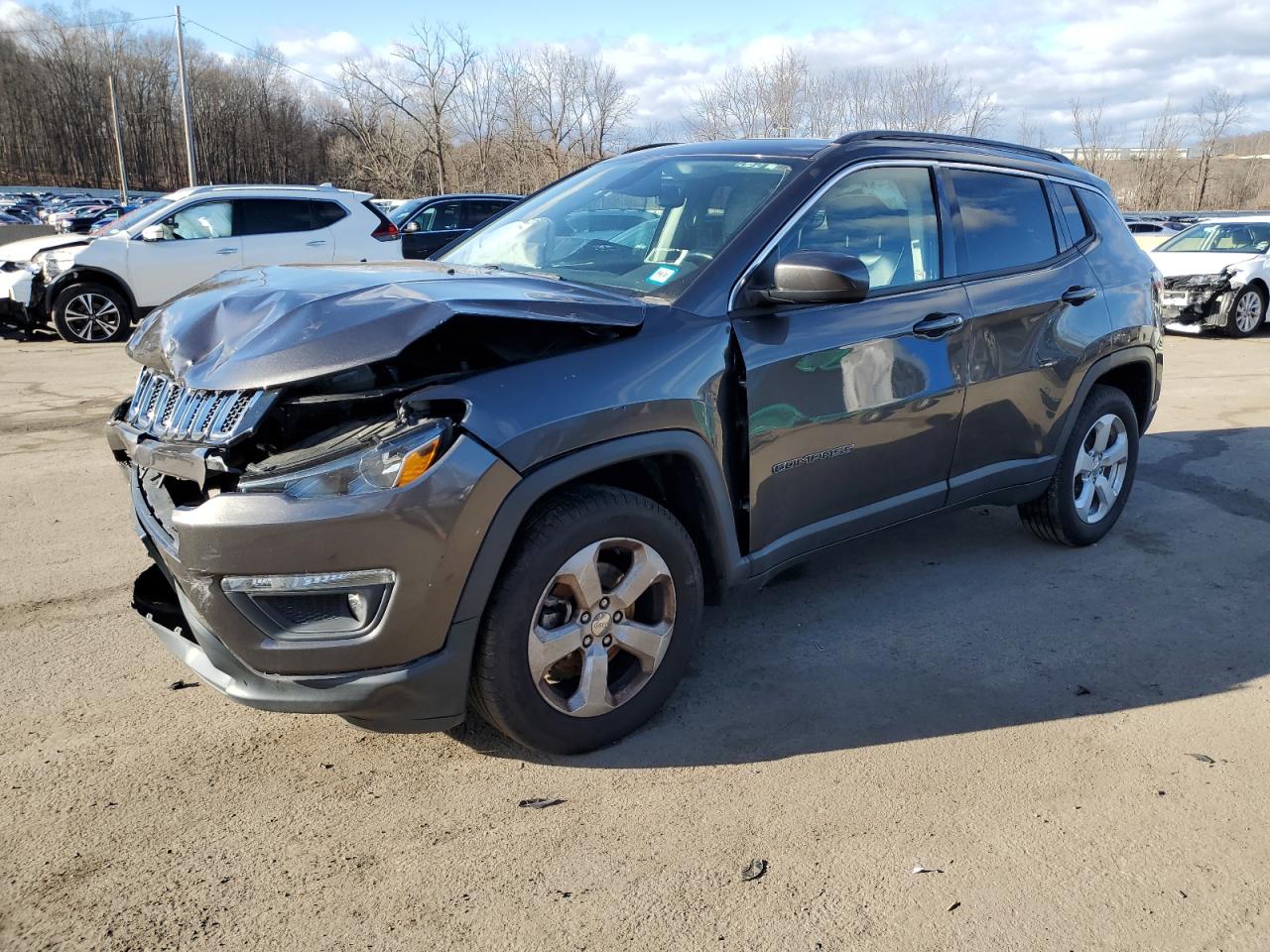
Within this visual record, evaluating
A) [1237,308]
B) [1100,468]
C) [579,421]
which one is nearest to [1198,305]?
[1237,308]

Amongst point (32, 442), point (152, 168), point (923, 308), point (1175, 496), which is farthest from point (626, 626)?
point (152, 168)

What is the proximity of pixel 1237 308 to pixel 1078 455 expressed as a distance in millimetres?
10912

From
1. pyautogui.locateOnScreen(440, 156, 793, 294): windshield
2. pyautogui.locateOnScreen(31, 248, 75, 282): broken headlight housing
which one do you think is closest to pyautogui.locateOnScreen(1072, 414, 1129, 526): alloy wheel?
pyautogui.locateOnScreen(440, 156, 793, 294): windshield

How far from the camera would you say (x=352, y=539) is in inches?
94.7

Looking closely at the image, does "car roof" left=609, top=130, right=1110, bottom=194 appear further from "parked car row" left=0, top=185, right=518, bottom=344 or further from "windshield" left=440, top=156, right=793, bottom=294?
"parked car row" left=0, top=185, right=518, bottom=344

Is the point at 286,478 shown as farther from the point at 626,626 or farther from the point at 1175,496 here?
the point at 1175,496

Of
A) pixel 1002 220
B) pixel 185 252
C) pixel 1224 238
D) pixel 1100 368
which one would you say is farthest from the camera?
pixel 1224 238

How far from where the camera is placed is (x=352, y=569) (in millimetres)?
2436

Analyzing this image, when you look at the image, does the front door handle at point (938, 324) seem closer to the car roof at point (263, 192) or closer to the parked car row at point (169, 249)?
the parked car row at point (169, 249)

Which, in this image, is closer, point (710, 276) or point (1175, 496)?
point (710, 276)

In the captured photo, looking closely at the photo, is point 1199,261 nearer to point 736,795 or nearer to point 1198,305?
point 1198,305

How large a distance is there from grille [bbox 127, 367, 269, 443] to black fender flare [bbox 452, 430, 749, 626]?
2.24 feet

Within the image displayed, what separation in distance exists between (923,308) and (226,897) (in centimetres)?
300

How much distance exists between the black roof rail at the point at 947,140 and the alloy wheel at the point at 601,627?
1848 millimetres
